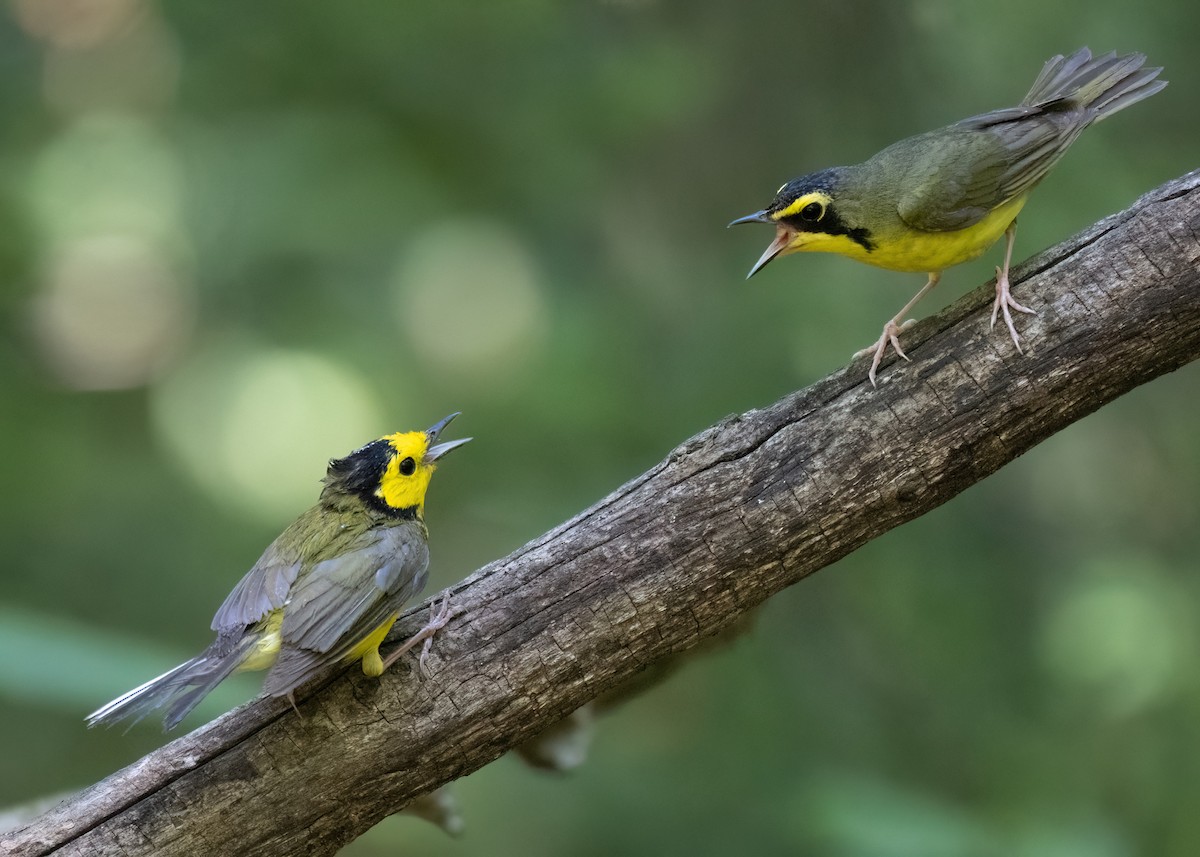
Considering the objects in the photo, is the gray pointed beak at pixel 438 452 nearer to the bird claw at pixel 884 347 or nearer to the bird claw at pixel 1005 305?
the bird claw at pixel 884 347

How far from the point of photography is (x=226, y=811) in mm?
3352

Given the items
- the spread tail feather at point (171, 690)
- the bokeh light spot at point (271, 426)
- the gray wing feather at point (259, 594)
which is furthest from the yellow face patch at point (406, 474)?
the bokeh light spot at point (271, 426)

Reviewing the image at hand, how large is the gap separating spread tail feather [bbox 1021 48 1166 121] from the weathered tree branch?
0.63 metres

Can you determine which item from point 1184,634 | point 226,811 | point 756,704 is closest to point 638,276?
point 756,704

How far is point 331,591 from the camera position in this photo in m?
3.39

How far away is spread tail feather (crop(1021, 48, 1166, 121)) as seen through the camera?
12.9ft

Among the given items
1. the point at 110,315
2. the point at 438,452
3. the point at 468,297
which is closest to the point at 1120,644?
the point at 438,452

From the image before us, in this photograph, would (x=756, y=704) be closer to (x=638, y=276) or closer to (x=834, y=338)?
(x=834, y=338)

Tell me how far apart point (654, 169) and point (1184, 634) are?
4.08 metres

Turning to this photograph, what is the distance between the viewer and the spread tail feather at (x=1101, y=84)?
3.92 meters

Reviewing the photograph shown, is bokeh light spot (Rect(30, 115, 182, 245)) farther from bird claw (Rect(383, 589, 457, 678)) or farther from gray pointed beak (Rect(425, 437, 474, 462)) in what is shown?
bird claw (Rect(383, 589, 457, 678))

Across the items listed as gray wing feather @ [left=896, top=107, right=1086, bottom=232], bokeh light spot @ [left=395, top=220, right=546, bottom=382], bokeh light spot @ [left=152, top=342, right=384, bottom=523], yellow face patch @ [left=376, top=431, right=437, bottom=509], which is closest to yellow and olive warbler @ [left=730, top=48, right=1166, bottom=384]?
gray wing feather @ [left=896, top=107, right=1086, bottom=232]

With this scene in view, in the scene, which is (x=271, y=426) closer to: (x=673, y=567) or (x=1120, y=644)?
(x=673, y=567)

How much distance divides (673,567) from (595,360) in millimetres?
2869
